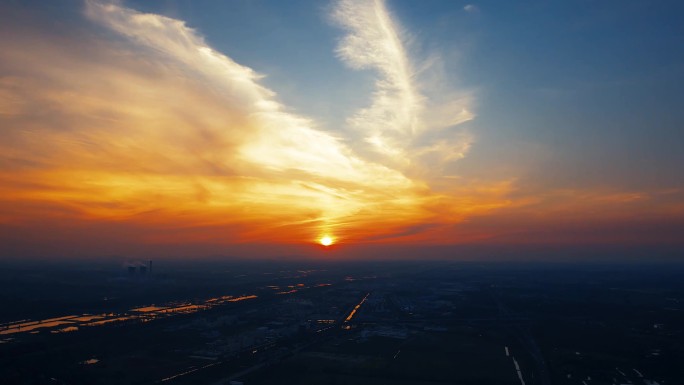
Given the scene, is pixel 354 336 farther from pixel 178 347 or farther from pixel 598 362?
pixel 598 362

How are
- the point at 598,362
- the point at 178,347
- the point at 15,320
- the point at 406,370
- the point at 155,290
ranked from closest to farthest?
1. the point at 406,370
2. the point at 598,362
3. the point at 178,347
4. the point at 15,320
5. the point at 155,290

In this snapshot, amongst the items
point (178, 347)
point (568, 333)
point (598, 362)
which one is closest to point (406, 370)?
point (598, 362)

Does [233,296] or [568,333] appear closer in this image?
[568,333]

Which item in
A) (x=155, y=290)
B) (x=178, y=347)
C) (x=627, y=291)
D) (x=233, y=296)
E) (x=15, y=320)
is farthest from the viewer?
(x=627, y=291)

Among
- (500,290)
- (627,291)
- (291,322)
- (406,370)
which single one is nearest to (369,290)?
(500,290)

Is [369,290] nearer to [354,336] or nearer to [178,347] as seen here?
[354,336]

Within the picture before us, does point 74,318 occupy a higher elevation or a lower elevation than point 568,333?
higher
